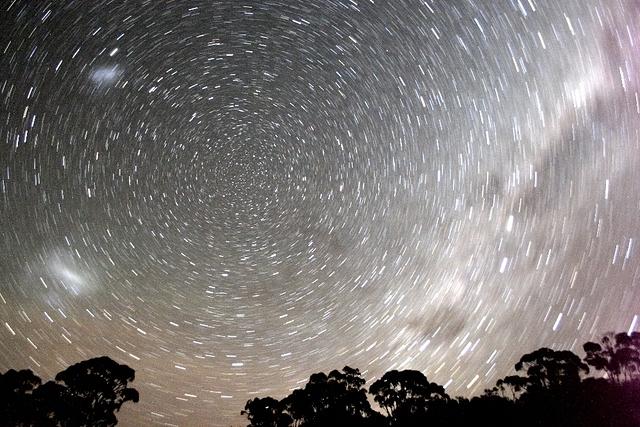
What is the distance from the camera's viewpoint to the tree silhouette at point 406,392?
35.1m

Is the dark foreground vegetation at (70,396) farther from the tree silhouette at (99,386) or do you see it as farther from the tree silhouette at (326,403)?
the tree silhouette at (326,403)

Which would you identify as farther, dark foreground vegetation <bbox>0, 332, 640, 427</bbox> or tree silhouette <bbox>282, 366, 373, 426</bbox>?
tree silhouette <bbox>282, 366, 373, 426</bbox>

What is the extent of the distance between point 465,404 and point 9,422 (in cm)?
2898

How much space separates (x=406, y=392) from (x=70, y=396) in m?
24.9

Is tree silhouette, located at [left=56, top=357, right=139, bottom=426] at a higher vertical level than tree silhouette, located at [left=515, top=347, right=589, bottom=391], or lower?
lower

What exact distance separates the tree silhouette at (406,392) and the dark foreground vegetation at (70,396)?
19.7 meters

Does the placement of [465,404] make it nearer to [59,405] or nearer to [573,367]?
[573,367]

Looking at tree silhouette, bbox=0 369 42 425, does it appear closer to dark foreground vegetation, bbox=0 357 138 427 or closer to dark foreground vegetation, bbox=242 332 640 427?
dark foreground vegetation, bbox=0 357 138 427

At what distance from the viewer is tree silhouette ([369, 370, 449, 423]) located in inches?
1382

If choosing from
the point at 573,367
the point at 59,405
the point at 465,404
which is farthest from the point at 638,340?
the point at 59,405

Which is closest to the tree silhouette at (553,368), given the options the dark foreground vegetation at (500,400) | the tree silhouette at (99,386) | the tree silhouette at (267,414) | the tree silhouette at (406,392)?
the dark foreground vegetation at (500,400)

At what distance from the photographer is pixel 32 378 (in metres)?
26.0

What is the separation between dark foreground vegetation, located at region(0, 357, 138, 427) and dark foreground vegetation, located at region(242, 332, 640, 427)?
12.9m

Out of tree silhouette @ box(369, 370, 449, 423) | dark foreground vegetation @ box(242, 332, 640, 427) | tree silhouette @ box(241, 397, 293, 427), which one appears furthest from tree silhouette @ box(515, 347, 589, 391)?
tree silhouette @ box(241, 397, 293, 427)
